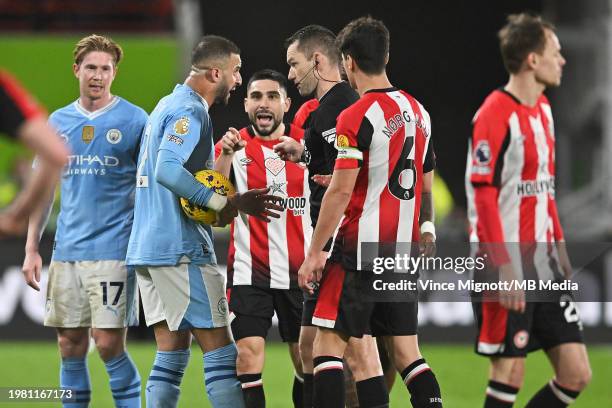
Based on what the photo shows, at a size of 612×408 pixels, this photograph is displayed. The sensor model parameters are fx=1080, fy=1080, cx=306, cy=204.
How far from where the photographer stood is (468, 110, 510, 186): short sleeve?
543 centimetres

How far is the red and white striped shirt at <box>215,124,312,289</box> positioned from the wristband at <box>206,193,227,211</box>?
1.22 m

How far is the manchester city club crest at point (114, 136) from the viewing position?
6102 millimetres

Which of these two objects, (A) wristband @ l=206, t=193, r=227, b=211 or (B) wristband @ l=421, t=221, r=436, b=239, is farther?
(B) wristband @ l=421, t=221, r=436, b=239

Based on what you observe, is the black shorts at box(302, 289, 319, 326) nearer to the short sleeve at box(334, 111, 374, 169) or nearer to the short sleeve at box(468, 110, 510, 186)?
the short sleeve at box(334, 111, 374, 169)

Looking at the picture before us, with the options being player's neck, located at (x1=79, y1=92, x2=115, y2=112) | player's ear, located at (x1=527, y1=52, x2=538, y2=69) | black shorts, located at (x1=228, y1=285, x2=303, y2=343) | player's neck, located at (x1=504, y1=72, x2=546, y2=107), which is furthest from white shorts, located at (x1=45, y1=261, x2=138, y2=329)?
player's ear, located at (x1=527, y1=52, x2=538, y2=69)

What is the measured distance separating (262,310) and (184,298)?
40.3 inches

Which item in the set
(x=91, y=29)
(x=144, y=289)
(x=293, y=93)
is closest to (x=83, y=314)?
(x=144, y=289)

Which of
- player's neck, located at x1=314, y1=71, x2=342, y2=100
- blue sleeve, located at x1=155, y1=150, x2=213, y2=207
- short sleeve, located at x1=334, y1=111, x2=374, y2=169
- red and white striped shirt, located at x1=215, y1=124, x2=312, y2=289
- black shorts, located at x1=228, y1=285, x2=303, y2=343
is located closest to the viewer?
short sleeve, located at x1=334, y1=111, x2=374, y2=169

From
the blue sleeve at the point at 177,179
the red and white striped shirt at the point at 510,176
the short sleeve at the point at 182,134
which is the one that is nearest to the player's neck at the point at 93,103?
the short sleeve at the point at 182,134

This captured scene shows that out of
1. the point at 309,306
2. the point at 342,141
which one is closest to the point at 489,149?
the point at 342,141

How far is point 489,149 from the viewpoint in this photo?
5.45m

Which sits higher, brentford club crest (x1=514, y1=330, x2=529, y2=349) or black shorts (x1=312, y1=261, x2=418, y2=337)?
black shorts (x1=312, y1=261, x2=418, y2=337)

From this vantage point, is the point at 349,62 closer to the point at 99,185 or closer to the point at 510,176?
the point at 510,176

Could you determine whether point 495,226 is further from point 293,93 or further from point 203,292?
point 293,93
